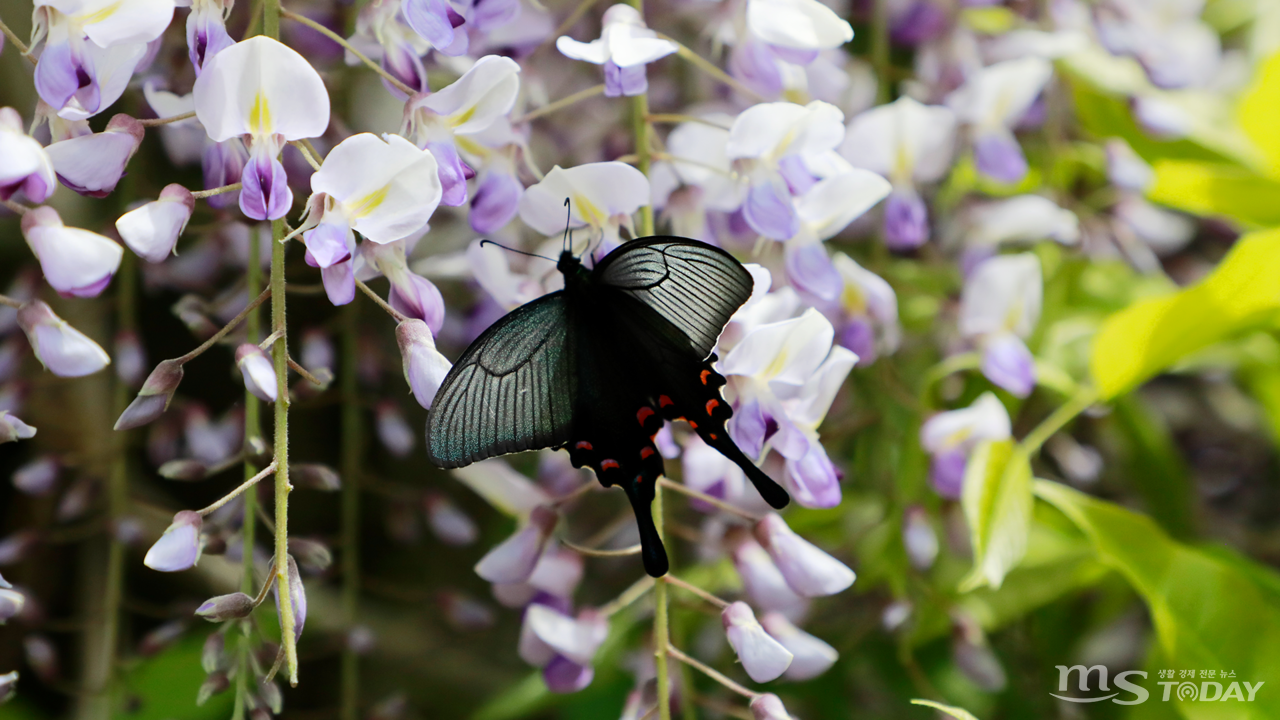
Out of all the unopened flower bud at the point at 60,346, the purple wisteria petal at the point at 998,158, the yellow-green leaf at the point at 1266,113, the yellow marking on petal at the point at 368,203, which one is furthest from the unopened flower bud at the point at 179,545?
the yellow-green leaf at the point at 1266,113

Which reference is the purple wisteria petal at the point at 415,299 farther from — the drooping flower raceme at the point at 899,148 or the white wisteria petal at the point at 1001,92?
the white wisteria petal at the point at 1001,92

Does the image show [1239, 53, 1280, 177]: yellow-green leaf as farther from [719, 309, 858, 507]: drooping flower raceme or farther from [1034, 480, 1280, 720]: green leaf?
[719, 309, 858, 507]: drooping flower raceme

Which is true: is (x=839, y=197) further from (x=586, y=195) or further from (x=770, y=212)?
(x=586, y=195)

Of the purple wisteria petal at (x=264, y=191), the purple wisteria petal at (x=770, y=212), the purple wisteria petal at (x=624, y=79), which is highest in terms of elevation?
the purple wisteria petal at (x=624, y=79)

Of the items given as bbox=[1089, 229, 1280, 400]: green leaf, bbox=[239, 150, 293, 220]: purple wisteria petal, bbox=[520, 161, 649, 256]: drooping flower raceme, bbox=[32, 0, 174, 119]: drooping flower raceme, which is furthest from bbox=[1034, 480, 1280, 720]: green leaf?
bbox=[32, 0, 174, 119]: drooping flower raceme

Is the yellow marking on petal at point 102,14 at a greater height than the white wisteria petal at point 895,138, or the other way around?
the yellow marking on petal at point 102,14

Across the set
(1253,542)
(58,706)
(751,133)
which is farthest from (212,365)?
(1253,542)

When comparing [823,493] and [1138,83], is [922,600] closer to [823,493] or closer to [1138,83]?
[823,493]

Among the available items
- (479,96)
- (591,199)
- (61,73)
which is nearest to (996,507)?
(591,199)
